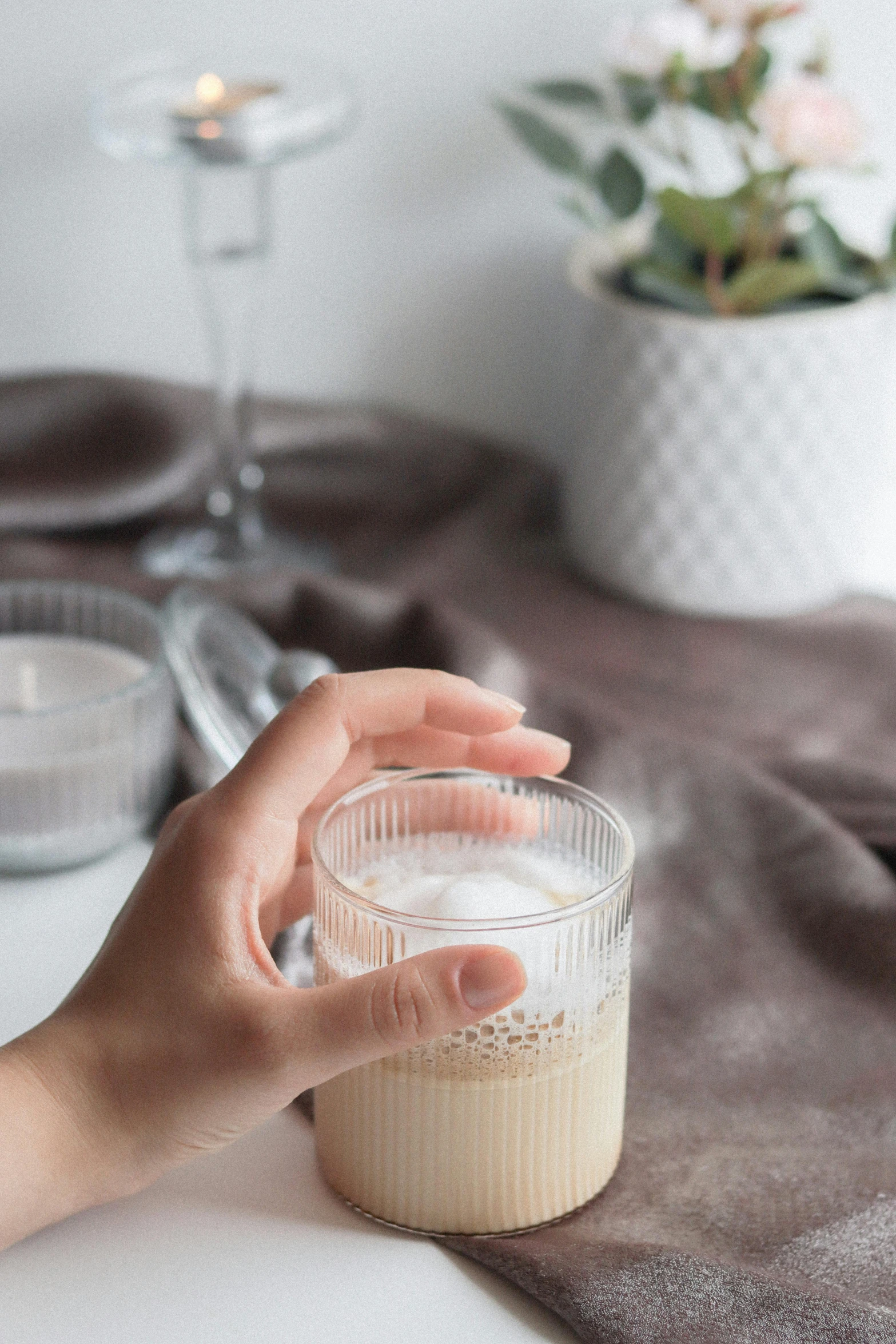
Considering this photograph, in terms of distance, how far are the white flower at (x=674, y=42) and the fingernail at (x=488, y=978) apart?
0.61 m

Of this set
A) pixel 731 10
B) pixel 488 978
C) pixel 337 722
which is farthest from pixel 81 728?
pixel 731 10

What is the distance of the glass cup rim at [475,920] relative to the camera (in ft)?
1.37

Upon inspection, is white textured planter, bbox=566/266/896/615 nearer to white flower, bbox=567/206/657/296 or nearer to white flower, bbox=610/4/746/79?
white flower, bbox=567/206/657/296

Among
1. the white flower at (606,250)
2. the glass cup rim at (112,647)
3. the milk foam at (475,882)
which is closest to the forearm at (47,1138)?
the milk foam at (475,882)

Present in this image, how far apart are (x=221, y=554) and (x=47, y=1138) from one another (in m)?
0.59

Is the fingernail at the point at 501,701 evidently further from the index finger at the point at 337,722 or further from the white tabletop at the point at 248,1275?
the white tabletop at the point at 248,1275

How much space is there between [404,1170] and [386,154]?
0.77 meters

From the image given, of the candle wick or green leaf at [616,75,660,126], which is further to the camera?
green leaf at [616,75,660,126]

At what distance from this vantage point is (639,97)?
2.89 ft

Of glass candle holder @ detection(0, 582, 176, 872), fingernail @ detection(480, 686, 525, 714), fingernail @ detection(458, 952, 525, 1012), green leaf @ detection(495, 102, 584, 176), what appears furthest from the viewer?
green leaf @ detection(495, 102, 584, 176)

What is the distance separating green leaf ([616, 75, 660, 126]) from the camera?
877 millimetres

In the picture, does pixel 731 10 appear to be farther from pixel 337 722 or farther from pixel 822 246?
pixel 337 722

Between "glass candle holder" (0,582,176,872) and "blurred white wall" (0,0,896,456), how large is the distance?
1.32ft

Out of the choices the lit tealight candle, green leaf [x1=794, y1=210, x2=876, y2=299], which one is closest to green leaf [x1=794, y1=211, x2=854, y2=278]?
green leaf [x1=794, y1=210, x2=876, y2=299]
